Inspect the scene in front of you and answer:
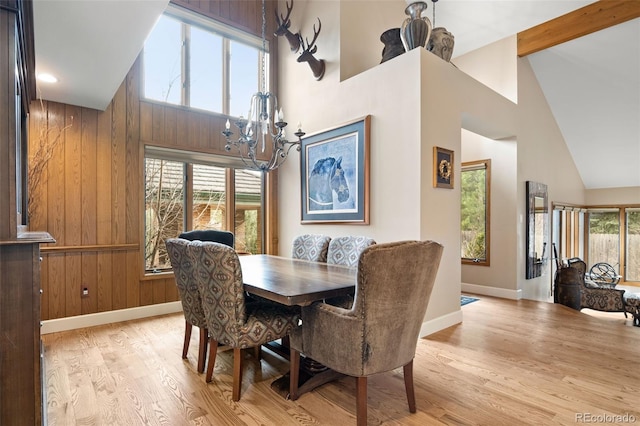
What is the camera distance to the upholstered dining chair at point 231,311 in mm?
1928

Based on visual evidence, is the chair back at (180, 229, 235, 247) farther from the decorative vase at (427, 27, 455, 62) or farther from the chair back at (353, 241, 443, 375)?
the decorative vase at (427, 27, 455, 62)

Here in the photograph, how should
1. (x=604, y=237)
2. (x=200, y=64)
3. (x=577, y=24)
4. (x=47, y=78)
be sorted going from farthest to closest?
(x=604, y=237) → (x=577, y=24) → (x=200, y=64) → (x=47, y=78)

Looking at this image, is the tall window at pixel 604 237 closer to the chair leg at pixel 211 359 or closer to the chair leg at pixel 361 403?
the chair leg at pixel 361 403

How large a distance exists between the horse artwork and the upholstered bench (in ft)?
14.2

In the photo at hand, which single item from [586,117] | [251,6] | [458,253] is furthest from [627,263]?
[251,6]

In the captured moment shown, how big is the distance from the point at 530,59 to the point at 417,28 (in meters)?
3.20

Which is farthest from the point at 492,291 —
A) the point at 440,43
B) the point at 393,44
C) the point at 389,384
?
the point at 393,44

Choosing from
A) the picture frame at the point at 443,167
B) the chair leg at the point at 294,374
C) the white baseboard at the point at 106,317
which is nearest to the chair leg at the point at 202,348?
the chair leg at the point at 294,374

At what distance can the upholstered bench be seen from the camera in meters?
4.40

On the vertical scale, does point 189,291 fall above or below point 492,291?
above

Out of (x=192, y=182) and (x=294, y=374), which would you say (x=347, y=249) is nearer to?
(x=294, y=374)

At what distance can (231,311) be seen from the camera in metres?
1.96

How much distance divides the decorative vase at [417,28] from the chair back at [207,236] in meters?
2.84

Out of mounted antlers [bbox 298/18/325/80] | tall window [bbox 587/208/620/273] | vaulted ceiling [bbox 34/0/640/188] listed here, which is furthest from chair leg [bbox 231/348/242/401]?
tall window [bbox 587/208/620/273]
